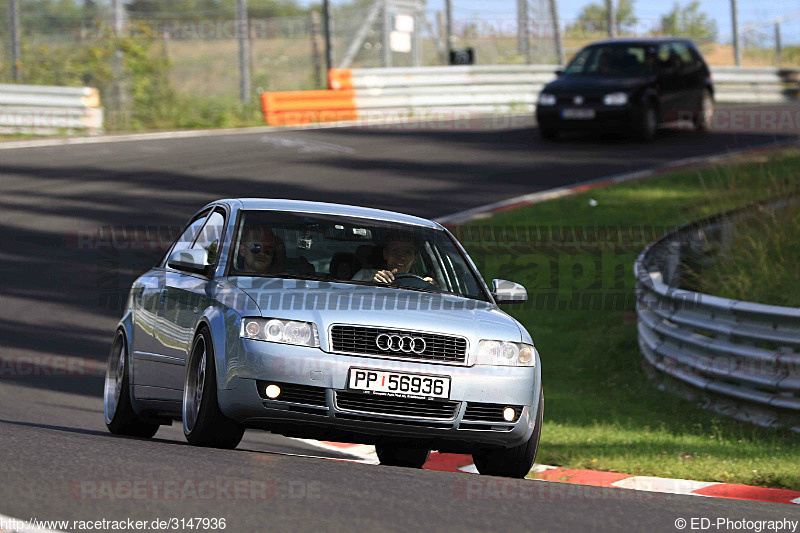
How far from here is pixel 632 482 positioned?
8430 millimetres

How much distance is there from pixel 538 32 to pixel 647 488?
91.4 feet

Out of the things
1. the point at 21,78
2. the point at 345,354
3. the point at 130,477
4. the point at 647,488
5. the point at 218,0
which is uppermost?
the point at 218,0

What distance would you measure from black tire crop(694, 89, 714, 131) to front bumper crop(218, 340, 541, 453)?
19.5 m

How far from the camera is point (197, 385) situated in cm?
725

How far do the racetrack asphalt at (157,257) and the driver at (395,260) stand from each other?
1.23 m

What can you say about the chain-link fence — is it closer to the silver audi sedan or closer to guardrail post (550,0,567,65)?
guardrail post (550,0,567,65)

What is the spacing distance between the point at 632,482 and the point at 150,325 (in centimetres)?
335

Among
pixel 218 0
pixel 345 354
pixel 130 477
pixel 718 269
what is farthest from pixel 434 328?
pixel 218 0

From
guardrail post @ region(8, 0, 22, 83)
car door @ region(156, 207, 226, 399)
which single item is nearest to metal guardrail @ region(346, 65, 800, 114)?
guardrail post @ region(8, 0, 22, 83)

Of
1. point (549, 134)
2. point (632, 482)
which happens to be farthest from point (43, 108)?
point (632, 482)

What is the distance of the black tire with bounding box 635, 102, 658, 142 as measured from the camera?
2362 centimetres

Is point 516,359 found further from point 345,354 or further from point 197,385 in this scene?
point 197,385

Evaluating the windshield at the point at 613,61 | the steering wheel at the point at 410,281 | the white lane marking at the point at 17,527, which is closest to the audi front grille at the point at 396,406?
the steering wheel at the point at 410,281

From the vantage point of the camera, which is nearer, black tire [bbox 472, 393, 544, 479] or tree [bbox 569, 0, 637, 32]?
black tire [bbox 472, 393, 544, 479]
